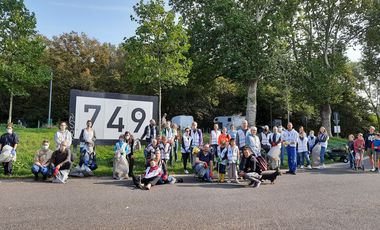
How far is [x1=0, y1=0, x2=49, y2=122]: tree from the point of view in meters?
22.3

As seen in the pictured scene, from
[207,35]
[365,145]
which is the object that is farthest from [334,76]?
[365,145]

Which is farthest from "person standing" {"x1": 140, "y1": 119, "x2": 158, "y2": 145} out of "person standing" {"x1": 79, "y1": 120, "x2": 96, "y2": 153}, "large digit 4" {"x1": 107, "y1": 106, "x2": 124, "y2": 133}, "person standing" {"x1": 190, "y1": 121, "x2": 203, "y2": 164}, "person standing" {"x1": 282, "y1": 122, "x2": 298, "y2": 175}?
"person standing" {"x1": 282, "y1": 122, "x2": 298, "y2": 175}

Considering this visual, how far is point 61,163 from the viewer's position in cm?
1066

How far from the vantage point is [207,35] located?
25.0m

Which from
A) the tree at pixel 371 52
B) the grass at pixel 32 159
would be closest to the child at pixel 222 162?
the grass at pixel 32 159

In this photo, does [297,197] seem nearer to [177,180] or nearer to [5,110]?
[177,180]

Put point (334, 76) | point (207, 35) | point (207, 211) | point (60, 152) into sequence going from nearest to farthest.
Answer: point (207, 211) → point (60, 152) → point (207, 35) → point (334, 76)

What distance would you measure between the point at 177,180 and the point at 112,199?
134 inches

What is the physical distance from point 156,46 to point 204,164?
767cm

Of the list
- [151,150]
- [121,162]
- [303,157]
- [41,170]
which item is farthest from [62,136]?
[303,157]

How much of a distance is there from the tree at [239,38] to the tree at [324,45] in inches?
237

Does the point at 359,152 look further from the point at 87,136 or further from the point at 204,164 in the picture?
the point at 87,136

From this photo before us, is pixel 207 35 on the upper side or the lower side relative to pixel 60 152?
upper

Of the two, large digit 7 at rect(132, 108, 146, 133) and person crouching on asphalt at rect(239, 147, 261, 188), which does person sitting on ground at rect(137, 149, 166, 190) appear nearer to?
person crouching on asphalt at rect(239, 147, 261, 188)
